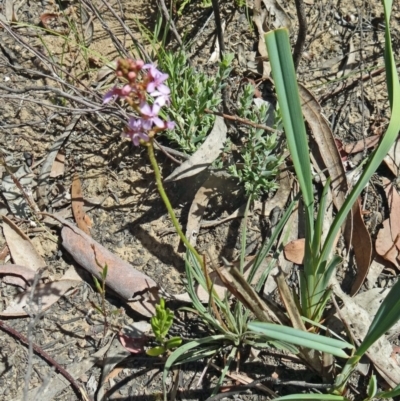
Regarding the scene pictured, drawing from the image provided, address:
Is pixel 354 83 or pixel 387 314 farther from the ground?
pixel 354 83

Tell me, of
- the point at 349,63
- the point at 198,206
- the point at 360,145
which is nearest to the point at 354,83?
the point at 349,63

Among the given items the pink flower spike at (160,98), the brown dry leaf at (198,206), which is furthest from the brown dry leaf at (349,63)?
A: the pink flower spike at (160,98)

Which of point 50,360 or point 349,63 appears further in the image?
point 349,63

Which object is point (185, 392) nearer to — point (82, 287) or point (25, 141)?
point (82, 287)

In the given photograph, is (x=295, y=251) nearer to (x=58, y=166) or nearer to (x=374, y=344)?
(x=374, y=344)

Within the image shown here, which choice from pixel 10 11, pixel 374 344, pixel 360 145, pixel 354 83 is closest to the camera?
pixel 374 344

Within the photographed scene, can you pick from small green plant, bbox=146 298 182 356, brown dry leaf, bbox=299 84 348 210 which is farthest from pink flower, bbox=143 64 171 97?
brown dry leaf, bbox=299 84 348 210

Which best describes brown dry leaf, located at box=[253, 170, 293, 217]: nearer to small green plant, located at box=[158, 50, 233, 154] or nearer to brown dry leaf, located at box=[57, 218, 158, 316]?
small green plant, located at box=[158, 50, 233, 154]
